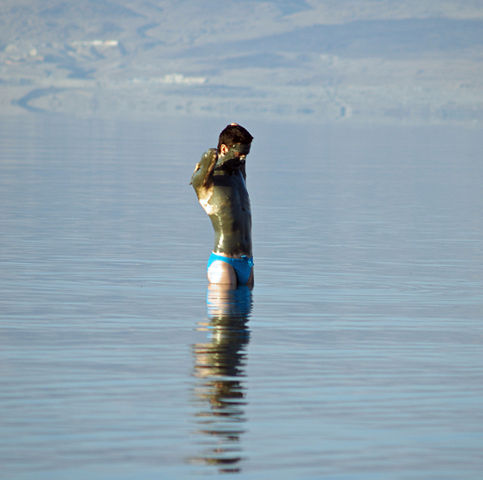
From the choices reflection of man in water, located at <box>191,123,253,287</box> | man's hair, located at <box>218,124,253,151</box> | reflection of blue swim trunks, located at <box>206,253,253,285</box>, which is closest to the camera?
man's hair, located at <box>218,124,253,151</box>

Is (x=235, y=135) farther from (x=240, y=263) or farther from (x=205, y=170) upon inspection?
(x=240, y=263)

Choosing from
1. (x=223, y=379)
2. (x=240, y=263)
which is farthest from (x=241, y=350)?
(x=240, y=263)

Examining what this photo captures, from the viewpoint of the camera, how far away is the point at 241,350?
36.7 ft

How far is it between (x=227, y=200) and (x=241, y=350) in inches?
138

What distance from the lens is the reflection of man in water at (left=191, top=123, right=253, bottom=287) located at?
14.2 metres

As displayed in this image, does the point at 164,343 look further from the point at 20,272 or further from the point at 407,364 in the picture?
the point at 20,272

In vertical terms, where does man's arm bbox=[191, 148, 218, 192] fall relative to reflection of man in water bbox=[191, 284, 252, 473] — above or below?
above

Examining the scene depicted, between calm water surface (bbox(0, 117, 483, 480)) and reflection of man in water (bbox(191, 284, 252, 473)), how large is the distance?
0.02 metres

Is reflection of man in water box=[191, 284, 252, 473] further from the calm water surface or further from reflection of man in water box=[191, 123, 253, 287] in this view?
reflection of man in water box=[191, 123, 253, 287]

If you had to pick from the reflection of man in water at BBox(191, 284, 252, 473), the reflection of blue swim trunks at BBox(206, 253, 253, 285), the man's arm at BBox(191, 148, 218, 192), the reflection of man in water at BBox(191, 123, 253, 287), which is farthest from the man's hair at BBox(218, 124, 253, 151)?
the reflection of man in water at BBox(191, 284, 252, 473)

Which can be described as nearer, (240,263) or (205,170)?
(205,170)

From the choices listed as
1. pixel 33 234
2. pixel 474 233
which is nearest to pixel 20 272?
pixel 33 234

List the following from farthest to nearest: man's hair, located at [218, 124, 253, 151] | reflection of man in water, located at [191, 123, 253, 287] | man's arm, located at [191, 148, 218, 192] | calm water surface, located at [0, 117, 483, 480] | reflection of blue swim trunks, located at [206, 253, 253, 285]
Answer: reflection of blue swim trunks, located at [206, 253, 253, 285], reflection of man in water, located at [191, 123, 253, 287], man's arm, located at [191, 148, 218, 192], man's hair, located at [218, 124, 253, 151], calm water surface, located at [0, 117, 483, 480]

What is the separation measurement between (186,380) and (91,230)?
12.9m
